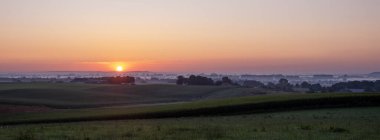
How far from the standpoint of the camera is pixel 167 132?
2483cm

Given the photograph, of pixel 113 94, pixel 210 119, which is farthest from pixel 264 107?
pixel 113 94

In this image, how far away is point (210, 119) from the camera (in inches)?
1639

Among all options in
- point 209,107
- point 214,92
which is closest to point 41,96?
point 214,92

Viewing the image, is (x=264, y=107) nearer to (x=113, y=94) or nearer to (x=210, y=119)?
(x=210, y=119)

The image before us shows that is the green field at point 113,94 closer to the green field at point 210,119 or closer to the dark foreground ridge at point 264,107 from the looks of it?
the green field at point 210,119

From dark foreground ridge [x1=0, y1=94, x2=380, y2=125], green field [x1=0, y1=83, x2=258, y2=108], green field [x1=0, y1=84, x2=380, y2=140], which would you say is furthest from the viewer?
green field [x1=0, y1=83, x2=258, y2=108]

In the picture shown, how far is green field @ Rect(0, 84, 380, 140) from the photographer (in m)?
24.0

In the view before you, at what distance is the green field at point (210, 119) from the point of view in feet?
78.6

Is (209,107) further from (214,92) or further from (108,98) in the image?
(214,92)

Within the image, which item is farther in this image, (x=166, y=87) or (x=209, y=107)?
(x=166, y=87)

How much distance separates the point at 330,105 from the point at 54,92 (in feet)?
310

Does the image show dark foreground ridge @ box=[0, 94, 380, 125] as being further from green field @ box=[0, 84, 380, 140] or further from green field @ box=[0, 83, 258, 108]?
green field @ box=[0, 83, 258, 108]

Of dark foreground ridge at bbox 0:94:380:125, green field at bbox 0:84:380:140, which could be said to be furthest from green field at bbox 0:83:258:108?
dark foreground ridge at bbox 0:94:380:125

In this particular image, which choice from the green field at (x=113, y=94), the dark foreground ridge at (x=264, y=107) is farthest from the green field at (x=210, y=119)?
the green field at (x=113, y=94)
